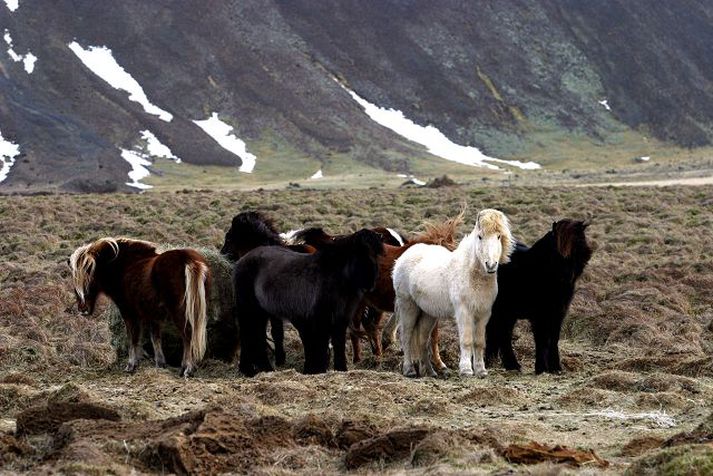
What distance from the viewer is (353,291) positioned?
12.3 metres

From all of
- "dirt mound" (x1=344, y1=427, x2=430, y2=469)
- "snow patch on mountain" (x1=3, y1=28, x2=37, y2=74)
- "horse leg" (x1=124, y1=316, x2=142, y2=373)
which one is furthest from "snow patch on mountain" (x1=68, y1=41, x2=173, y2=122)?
"dirt mound" (x1=344, y1=427, x2=430, y2=469)

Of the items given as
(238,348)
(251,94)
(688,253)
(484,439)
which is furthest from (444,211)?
(251,94)

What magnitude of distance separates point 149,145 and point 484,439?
277 feet

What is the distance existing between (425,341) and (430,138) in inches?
3405

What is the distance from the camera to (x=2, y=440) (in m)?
7.93

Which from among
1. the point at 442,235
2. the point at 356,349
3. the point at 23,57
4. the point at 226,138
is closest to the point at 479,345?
the point at 356,349

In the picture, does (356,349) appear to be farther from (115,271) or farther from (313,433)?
(313,433)

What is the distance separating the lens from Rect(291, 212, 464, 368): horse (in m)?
13.8

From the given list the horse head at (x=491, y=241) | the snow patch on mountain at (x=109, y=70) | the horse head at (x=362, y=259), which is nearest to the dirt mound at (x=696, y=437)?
the horse head at (x=491, y=241)

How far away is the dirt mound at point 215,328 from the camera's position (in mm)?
13453

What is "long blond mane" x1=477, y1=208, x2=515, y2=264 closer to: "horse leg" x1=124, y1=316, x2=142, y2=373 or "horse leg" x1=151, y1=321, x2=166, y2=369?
"horse leg" x1=151, y1=321, x2=166, y2=369

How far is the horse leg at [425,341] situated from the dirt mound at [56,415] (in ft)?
14.9

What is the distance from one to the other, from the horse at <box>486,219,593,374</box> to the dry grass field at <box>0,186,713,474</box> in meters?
0.43

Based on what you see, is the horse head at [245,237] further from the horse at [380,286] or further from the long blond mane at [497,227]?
the long blond mane at [497,227]
